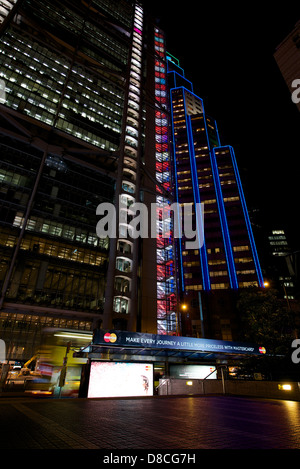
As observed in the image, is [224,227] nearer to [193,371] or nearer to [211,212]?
[211,212]

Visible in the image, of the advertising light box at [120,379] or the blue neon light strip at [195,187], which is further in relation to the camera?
the blue neon light strip at [195,187]

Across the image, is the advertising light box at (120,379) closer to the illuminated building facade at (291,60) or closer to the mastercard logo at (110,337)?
the mastercard logo at (110,337)

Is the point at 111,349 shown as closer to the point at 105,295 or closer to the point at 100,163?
the point at 105,295

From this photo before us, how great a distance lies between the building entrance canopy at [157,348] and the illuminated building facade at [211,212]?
39632 mm

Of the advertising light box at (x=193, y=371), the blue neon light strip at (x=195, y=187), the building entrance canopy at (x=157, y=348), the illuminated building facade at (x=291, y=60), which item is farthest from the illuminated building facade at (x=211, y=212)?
the illuminated building facade at (x=291, y=60)

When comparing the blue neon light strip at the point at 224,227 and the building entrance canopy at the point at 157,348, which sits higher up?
the blue neon light strip at the point at 224,227

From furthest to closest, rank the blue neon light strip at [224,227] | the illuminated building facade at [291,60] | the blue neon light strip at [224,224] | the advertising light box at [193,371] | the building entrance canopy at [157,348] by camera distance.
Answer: the blue neon light strip at [224,224], the blue neon light strip at [224,227], the illuminated building facade at [291,60], the advertising light box at [193,371], the building entrance canopy at [157,348]

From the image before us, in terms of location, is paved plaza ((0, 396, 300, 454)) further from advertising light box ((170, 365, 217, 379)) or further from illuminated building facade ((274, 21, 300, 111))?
illuminated building facade ((274, 21, 300, 111))

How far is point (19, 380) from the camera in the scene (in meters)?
21.0

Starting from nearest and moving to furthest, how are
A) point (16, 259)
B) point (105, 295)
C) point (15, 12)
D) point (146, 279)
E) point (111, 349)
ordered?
point (111, 349) → point (16, 259) → point (105, 295) → point (146, 279) → point (15, 12)

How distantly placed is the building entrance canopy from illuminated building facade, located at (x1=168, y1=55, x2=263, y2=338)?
39.6 m

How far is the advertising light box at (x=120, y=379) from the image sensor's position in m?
13.9

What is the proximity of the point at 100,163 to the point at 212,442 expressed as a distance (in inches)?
1931
